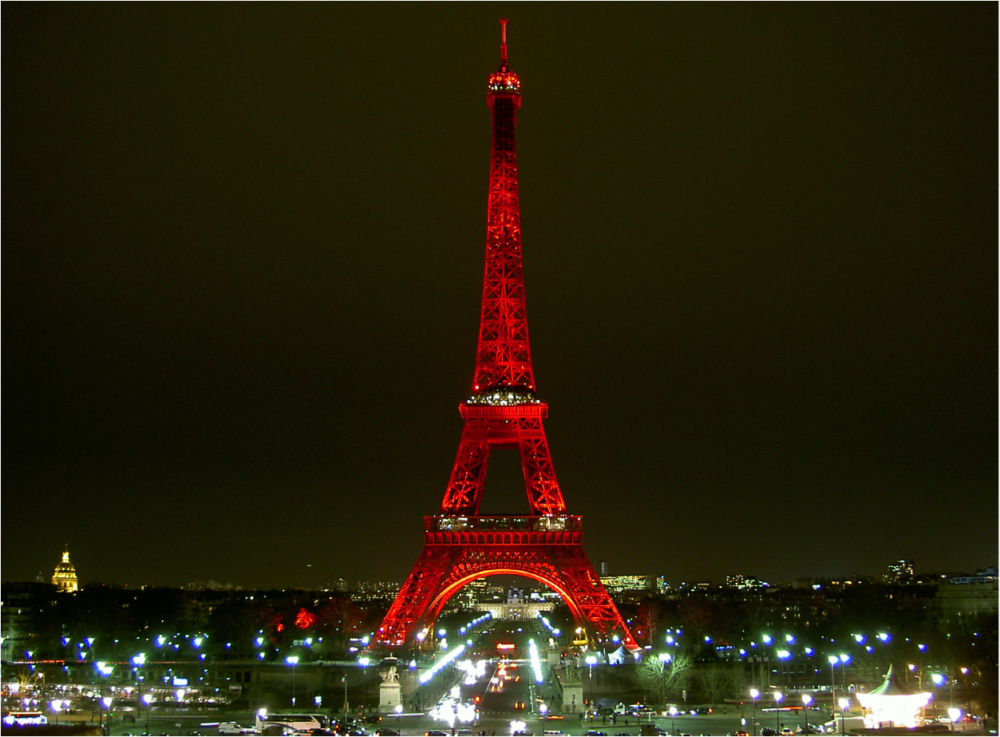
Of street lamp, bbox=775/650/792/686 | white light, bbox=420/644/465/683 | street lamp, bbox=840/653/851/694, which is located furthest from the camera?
street lamp, bbox=775/650/792/686

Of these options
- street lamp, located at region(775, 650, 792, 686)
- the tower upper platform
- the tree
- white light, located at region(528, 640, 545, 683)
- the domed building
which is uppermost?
the tower upper platform

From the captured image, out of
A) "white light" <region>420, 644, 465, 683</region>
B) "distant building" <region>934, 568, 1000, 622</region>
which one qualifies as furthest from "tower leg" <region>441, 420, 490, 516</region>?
"distant building" <region>934, 568, 1000, 622</region>

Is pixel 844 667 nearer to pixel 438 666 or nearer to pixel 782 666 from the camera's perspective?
pixel 782 666

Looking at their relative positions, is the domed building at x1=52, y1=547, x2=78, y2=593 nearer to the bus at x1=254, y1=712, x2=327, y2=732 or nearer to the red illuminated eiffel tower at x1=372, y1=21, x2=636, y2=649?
the red illuminated eiffel tower at x1=372, y1=21, x2=636, y2=649

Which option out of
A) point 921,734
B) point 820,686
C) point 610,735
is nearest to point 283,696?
point 610,735

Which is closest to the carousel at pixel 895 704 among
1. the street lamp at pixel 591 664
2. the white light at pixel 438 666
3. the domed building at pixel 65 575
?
the street lamp at pixel 591 664

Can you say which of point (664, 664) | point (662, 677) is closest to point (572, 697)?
point (662, 677)

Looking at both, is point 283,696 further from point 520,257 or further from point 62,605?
point 62,605
